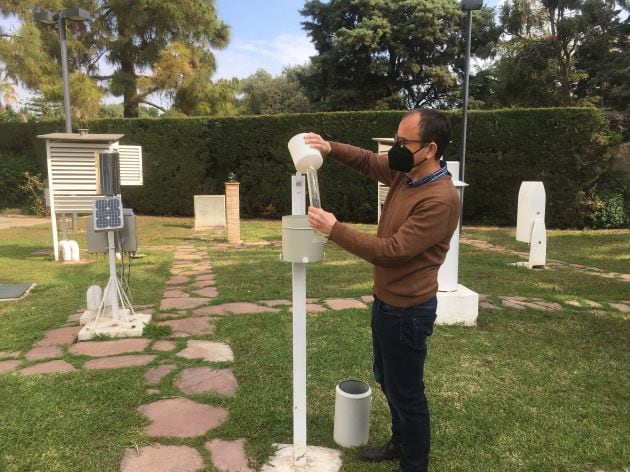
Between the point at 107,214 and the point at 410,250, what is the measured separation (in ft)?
9.52

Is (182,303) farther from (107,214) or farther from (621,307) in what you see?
(621,307)

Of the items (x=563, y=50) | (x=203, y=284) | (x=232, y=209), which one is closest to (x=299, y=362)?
(x=203, y=284)

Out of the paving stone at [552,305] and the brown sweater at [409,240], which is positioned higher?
the brown sweater at [409,240]

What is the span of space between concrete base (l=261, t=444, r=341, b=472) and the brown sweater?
865 millimetres

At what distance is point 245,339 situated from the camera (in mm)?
3975

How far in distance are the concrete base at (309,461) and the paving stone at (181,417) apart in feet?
1.44

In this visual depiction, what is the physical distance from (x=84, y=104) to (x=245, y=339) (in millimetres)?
14208

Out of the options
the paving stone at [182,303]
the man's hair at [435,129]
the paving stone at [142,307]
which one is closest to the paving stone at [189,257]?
the paving stone at [182,303]

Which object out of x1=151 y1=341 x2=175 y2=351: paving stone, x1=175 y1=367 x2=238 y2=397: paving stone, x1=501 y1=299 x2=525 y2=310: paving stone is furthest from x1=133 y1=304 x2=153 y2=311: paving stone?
x1=501 y1=299 x2=525 y2=310: paving stone

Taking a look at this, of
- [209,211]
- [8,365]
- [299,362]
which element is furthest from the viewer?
[209,211]

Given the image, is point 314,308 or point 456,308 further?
→ point 314,308

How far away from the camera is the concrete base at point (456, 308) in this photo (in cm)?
435

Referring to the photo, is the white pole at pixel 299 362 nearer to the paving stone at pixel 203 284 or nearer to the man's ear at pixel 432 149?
the man's ear at pixel 432 149

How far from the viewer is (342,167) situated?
13.0m
